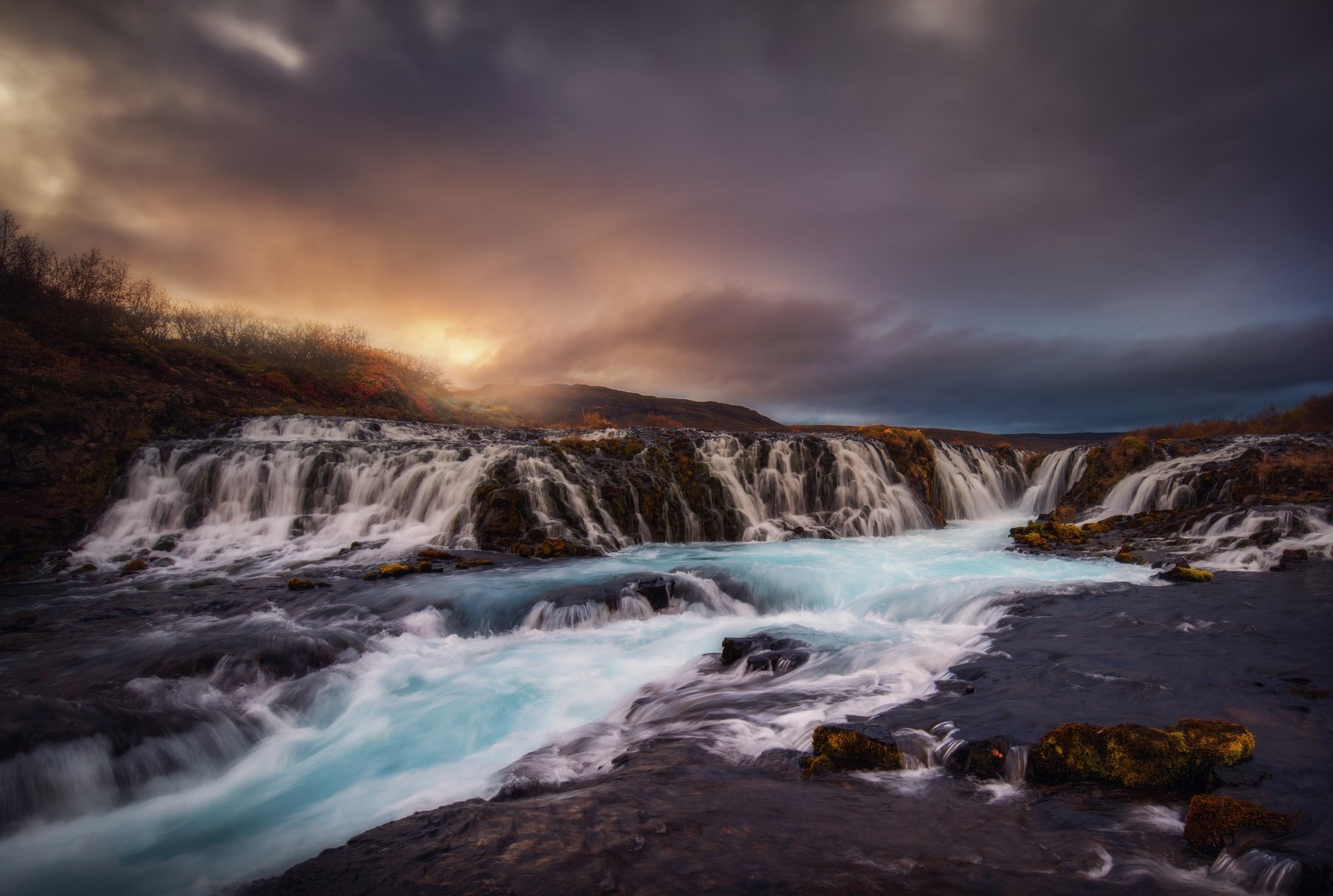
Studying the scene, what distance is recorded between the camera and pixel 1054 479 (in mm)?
26328

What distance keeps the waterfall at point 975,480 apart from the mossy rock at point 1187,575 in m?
13.4

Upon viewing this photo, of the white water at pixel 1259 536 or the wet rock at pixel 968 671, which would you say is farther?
the white water at pixel 1259 536

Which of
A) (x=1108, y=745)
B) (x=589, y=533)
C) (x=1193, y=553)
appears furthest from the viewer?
(x=589, y=533)

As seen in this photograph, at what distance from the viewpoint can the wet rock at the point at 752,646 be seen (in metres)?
7.80

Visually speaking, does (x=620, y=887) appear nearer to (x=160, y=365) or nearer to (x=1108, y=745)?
(x=1108, y=745)

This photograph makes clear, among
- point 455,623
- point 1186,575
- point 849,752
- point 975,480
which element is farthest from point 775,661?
point 975,480

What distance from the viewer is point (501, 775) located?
17.1 feet

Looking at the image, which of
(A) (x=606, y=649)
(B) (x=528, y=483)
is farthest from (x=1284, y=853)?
(B) (x=528, y=483)

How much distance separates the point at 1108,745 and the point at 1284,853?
1.11 meters

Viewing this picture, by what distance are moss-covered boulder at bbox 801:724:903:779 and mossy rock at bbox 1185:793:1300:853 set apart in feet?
5.83

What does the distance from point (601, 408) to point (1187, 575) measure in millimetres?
89208

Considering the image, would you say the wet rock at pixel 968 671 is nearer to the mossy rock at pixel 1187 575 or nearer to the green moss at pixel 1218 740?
the green moss at pixel 1218 740

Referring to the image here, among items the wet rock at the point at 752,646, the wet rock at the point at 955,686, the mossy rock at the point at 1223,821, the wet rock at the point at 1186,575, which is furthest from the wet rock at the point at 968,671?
the wet rock at the point at 1186,575

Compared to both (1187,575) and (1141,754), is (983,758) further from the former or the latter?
(1187,575)
